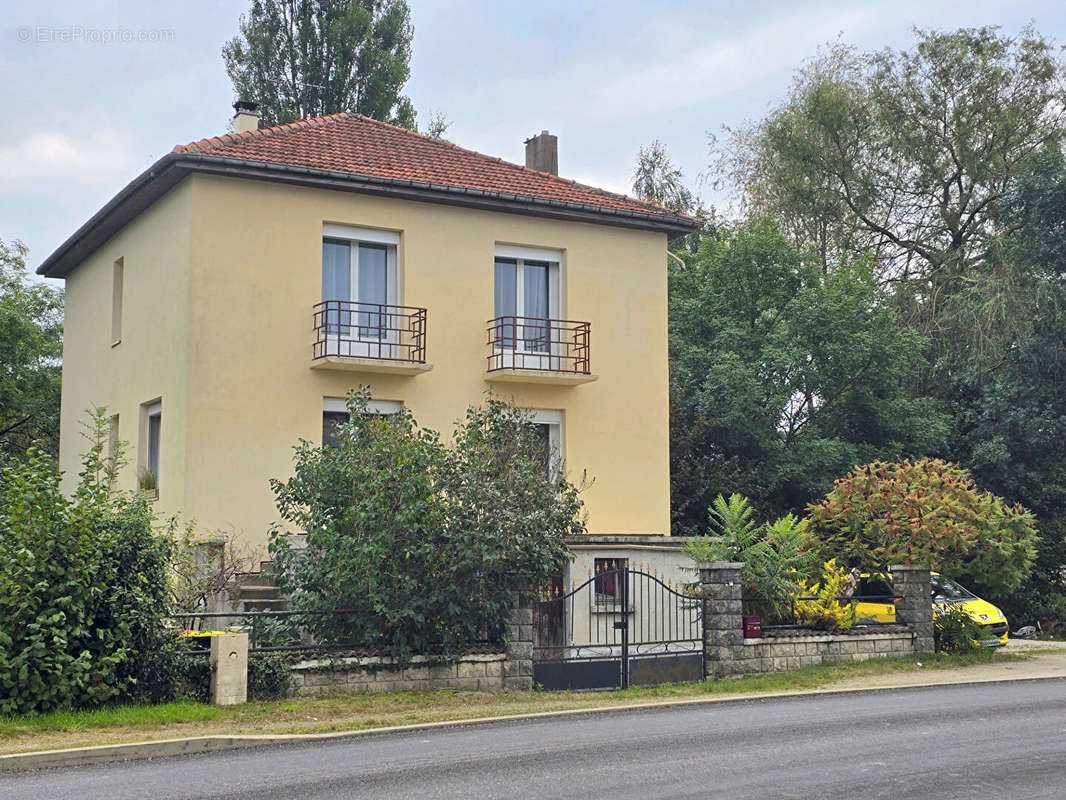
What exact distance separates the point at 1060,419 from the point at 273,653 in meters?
21.5

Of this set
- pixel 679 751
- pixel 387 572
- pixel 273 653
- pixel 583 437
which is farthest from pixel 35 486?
pixel 583 437

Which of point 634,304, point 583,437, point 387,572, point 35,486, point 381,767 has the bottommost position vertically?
point 381,767

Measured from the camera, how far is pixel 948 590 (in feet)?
69.1

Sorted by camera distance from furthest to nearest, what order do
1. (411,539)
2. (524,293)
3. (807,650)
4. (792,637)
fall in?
1. (524,293)
2. (807,650)
3. (792,637)
4. (411,539)

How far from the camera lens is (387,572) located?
15039 mm

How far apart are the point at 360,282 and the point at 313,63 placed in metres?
17.6

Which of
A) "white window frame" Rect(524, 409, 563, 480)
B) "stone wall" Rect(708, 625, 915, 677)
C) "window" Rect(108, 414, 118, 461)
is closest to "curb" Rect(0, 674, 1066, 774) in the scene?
"stone wall" Rect(708, 625, 915, 677)

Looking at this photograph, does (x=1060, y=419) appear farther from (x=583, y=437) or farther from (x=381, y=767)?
(x=381, y=767)

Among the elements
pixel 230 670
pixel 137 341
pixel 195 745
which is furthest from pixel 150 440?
pixel 195 745

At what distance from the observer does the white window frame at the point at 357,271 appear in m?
21.6

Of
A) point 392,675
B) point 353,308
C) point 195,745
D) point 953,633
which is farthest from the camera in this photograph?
point 353,308

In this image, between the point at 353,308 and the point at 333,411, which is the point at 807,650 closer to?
the point at 333,411

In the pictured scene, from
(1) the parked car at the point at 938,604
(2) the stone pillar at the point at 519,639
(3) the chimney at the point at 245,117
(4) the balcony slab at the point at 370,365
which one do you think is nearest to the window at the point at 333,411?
(4) the balcony slab at the point at 370,365

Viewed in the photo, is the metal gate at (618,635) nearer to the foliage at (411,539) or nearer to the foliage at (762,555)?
the foliage at (762,555)
